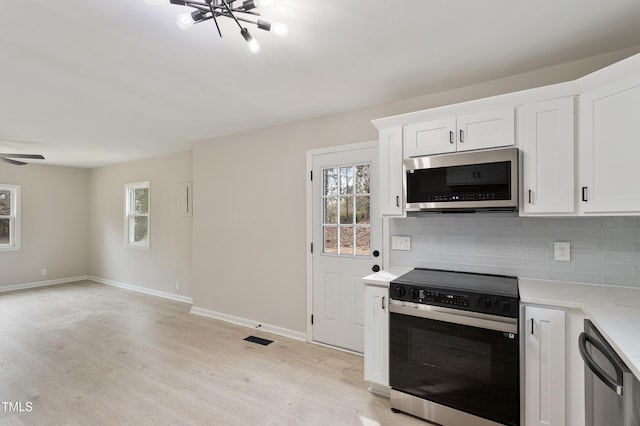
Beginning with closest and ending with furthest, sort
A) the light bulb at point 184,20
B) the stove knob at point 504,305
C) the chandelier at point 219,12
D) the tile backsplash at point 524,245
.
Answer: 1. the chandelier at point 219,12
2. the light bulb at point 184,20
3. the stove knob at point 504,305
4. the tile backsplash at point 524,245

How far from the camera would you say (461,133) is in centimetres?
234

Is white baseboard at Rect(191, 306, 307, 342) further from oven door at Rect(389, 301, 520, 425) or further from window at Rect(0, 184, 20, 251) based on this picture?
window at Rect(0, 184, 20, 251)

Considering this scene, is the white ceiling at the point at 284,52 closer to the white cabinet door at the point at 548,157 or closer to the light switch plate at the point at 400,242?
the white cabinet door at the point at 548,157

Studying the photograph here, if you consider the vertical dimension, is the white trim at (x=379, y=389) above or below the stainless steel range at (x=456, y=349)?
below

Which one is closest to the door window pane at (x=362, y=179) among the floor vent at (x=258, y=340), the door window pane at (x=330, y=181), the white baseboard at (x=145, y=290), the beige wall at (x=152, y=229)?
the door window pane at (x=330, y=181)

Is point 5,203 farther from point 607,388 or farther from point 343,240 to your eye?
point 607,388

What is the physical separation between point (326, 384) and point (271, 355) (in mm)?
772

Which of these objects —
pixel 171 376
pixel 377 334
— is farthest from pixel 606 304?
pixel 171 376

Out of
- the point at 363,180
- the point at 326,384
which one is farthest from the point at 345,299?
the point at 363,180

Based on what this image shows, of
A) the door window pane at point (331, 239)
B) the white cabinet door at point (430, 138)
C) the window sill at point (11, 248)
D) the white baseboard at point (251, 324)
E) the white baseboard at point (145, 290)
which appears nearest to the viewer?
the white cabinet door at point (430, 138)

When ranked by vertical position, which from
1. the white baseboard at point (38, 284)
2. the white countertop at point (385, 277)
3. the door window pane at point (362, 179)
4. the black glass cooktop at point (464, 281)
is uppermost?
the door window pane at point (362, 179)

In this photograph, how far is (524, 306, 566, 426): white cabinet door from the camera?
1803 mm

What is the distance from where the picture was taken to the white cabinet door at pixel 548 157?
1993 millimetres

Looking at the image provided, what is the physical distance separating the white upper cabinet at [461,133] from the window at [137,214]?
5329 millimetres
